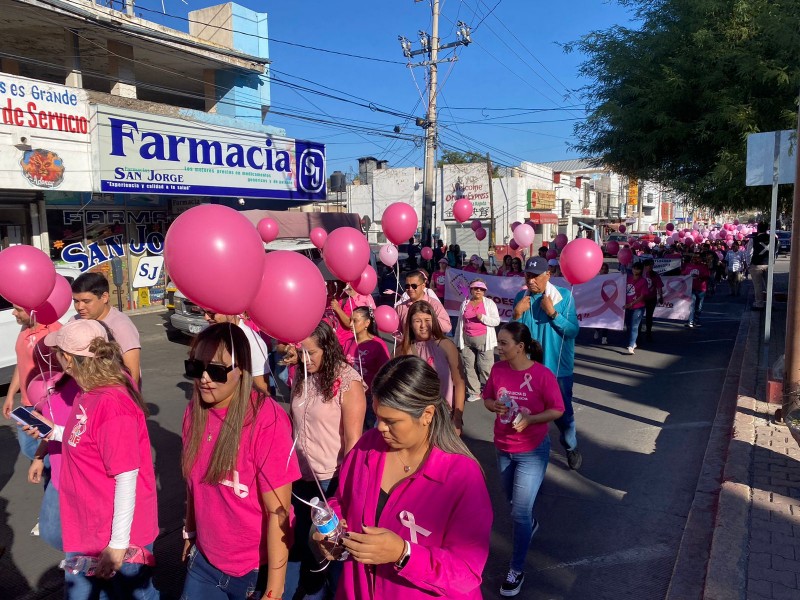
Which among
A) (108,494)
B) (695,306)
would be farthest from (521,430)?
(695,306)

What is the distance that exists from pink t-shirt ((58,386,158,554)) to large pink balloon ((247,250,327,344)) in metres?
0.75

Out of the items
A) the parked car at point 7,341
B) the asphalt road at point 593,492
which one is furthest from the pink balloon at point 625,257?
the parked car at point 7,341

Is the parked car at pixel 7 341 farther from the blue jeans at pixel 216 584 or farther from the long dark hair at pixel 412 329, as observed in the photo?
the blue jeans at pixel 216 584

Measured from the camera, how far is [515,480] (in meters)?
3.65

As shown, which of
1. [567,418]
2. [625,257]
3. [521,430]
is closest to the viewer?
[521,430]

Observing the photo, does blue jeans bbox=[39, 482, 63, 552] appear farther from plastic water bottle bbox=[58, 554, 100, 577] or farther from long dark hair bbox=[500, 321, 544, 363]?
long dark hair bbox=[500, 321, 544, 363]

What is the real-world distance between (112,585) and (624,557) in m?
3.15

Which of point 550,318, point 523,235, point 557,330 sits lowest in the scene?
point 557,330

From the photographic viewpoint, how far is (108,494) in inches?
102

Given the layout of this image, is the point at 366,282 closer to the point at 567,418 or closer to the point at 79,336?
the point at 567,418

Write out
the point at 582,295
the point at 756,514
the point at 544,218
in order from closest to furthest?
the point at 756,514 < the point at 582,295 < the point at 544,218

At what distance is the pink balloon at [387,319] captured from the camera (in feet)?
20.1

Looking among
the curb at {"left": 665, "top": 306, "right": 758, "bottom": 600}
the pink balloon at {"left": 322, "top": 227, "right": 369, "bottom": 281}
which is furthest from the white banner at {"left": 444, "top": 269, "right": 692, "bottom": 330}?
the pink balloon at {"left": 322, "top": 227, "right": 369, "bottom": 281}

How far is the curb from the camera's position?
3.52 m
